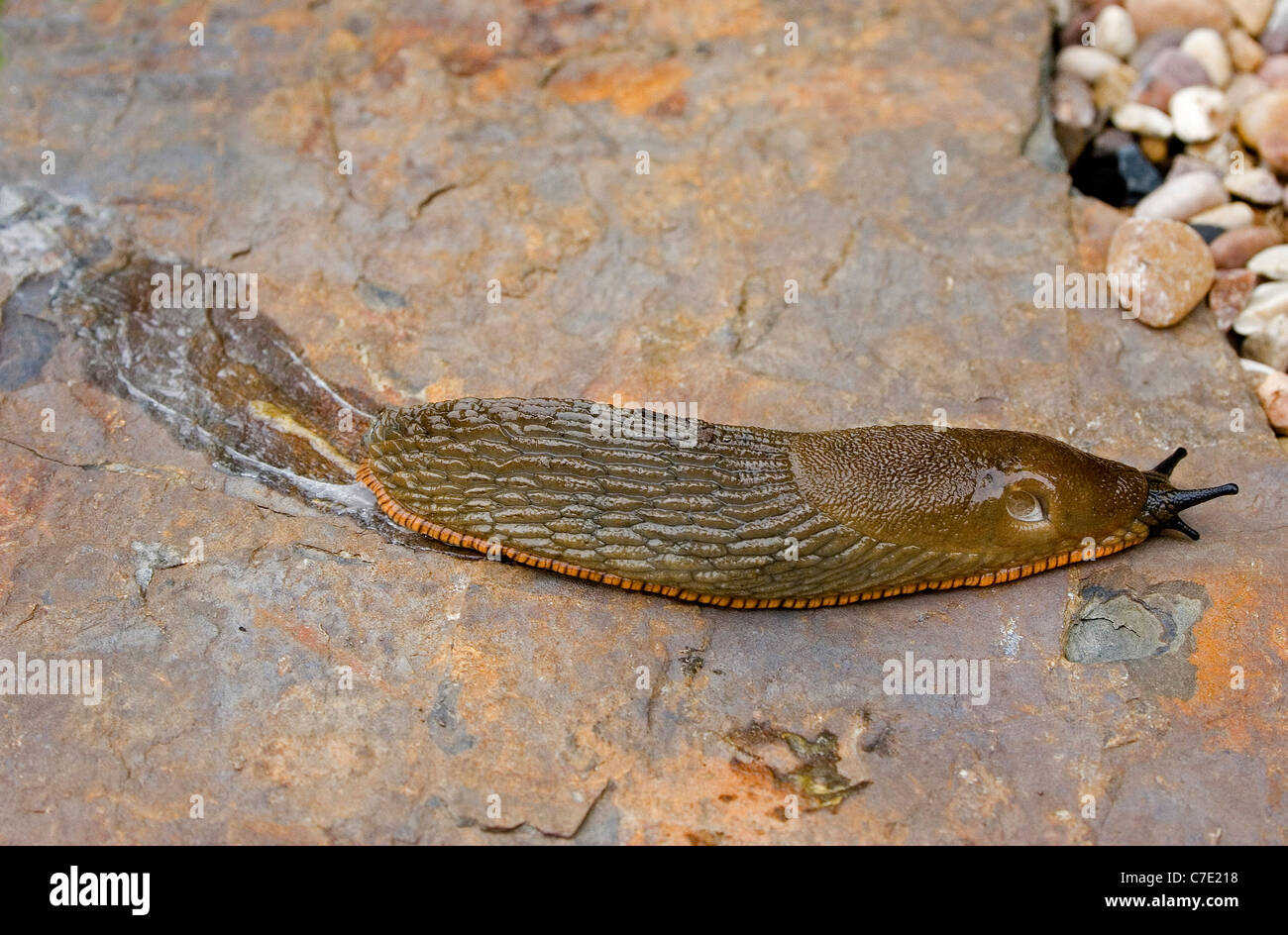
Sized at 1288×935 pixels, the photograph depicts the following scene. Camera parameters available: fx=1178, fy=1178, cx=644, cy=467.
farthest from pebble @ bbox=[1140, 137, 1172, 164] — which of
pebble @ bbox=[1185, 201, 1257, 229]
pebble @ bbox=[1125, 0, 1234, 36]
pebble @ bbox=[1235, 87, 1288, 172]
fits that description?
pebble @ bbox=[1125, 0, 1234, 36]

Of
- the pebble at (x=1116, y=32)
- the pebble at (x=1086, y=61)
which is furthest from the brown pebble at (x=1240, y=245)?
the pebble at (x=1116, y=32)

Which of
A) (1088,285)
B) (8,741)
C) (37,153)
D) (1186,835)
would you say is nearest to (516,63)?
(37,153)

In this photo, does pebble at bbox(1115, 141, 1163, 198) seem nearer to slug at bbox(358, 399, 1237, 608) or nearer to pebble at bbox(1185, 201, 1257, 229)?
pebble at bbox(1185, 201, 1257, 229)

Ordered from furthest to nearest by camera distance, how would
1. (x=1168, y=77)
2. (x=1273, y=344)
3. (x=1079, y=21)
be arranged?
(x=1079, y=21) → (x=1168, y=77) → (x=1273, y=344)

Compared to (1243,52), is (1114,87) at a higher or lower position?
lower

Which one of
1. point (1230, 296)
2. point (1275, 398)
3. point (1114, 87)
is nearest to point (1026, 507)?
point (1275, 398)

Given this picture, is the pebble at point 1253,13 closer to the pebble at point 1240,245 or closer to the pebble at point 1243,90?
the pebble at point 1243,90

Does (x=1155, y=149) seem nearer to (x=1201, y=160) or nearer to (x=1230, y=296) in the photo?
(x=1201, y=160)
